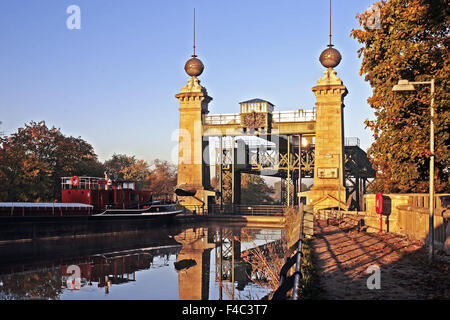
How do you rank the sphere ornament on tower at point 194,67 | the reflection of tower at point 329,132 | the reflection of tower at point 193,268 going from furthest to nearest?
the sphere ornament on tower at point 194,67, the reflection of tower at point 329,132, the reflection of tower at point 193,268

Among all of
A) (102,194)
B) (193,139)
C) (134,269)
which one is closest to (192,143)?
(193,139)

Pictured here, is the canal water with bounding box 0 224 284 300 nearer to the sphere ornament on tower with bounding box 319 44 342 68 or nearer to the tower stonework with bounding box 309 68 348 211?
the tower stonework with bounding box 309 68 348 211

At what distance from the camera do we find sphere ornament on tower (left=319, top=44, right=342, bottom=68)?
52.1 meters

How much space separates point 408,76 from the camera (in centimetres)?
2089

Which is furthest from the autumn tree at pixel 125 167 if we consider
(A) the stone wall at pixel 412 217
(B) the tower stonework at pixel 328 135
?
(A) the stone wall at pixel 412 217

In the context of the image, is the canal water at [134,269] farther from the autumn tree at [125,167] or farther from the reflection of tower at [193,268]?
the autumn tree at [125,167]

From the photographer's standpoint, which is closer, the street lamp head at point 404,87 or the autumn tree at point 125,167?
the street lamp head at point 404,87

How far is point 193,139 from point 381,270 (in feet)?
145

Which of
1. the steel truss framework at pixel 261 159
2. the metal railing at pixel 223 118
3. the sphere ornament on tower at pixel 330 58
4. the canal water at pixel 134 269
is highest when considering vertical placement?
the sphere ornament on tower at pixel 330 58

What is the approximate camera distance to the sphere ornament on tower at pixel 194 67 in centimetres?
5772

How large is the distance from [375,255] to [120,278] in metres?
11.2

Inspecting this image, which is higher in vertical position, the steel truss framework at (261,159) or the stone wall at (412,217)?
the steel truss framework at (261,159)
